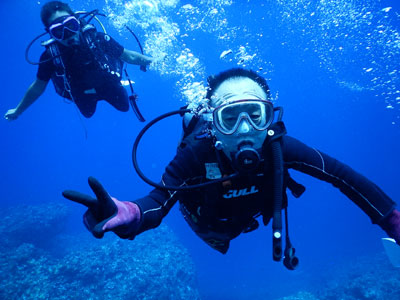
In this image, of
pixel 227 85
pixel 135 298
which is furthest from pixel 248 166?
pixel 135 298

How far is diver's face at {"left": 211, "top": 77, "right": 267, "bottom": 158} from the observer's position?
2.38m

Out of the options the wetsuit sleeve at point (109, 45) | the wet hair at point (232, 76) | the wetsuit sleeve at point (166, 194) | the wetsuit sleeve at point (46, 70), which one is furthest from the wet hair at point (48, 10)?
the wetsuit sleeve at point (166, 194)

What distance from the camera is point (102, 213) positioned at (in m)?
1.51

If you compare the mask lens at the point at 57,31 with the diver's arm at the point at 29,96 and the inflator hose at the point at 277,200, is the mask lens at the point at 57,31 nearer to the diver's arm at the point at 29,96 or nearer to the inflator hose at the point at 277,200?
the diver's arm at the point at 29,96

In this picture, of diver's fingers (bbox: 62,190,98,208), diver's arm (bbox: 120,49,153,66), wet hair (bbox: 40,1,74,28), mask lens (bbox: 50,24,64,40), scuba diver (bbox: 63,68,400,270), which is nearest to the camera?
diver's fingers (bbox: 62,190,98,208)

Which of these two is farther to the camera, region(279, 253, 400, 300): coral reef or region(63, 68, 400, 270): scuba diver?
region(279, 253, 400, 300): coral reef

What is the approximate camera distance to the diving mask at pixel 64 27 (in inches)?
189

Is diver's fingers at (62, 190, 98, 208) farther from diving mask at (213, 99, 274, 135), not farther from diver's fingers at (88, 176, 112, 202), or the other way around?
diving mask at (213, 99, 274, 135)

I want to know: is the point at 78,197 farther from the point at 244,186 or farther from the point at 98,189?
the point at 244,186

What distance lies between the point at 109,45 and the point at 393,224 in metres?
6.17

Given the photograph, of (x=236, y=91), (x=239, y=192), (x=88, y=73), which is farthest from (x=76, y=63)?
(x=239, y=192)

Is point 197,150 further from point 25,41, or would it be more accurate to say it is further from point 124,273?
point 25,41

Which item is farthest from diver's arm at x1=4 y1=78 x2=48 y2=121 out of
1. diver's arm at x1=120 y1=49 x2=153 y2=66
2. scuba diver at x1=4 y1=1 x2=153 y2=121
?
diver's arm at x1=120 y1=49 x2=153 y2=66

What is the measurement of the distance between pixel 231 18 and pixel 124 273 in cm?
3293
